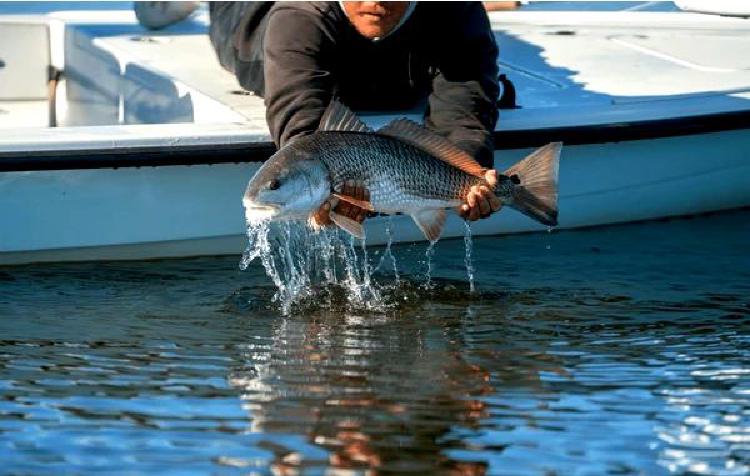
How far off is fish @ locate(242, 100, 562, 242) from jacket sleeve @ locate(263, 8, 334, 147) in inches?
14.6

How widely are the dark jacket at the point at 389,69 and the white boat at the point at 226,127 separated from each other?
0.43 meters

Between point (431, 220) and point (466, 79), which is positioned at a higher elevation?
point (466, 79)

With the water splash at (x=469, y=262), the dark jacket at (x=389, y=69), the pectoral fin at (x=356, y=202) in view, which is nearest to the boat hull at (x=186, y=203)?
the water splash at (x=469, y=262)

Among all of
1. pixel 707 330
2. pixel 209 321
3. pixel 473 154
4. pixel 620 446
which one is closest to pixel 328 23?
pixel 473 154

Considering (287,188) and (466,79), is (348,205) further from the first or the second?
(466,79)

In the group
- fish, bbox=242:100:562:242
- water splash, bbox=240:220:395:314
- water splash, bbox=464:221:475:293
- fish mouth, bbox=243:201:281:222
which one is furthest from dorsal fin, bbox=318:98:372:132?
water splash, bbox=464:221:475:293

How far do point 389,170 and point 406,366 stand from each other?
2.41ft

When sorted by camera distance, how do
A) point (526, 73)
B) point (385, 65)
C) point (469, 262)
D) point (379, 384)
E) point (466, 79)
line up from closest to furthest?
1. point (379, 384)
2. point (466, 79)
3. point (385, 65)
4. point (469, 262)
5. point (526, 73)

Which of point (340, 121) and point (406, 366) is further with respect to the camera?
point (340, 121)

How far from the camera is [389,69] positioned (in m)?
6.78

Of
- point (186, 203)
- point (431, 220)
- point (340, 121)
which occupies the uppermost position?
point (340, 121)

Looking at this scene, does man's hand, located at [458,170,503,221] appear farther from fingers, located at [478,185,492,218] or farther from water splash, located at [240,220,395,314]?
water splash, located at [240,220,395,314]

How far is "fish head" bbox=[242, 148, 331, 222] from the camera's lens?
17.6 feet

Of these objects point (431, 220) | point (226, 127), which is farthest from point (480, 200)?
point (226, 127)
